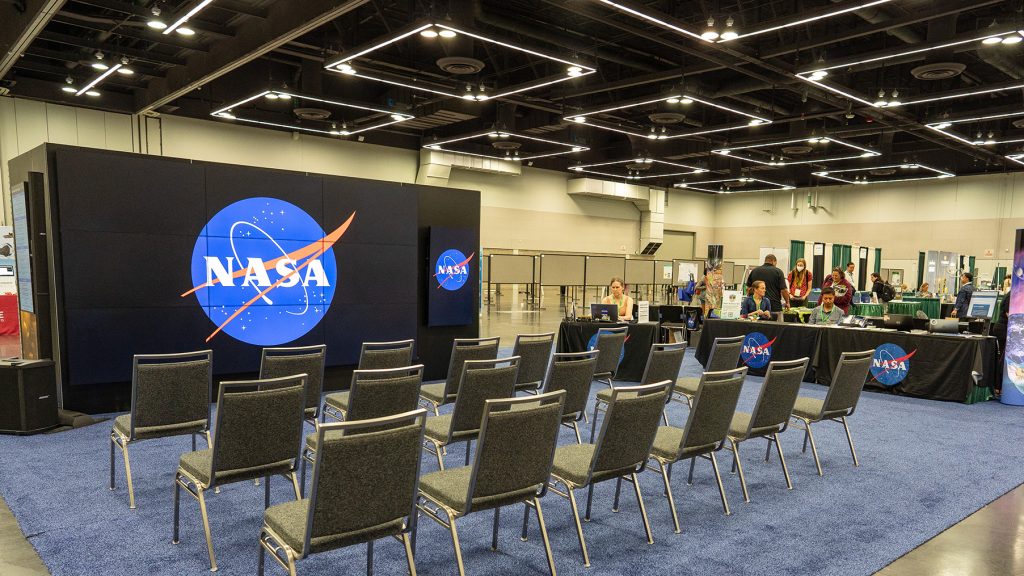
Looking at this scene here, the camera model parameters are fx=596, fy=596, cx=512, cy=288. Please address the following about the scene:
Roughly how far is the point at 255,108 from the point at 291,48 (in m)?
3.59

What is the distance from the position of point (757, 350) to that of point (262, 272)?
20.8 ft

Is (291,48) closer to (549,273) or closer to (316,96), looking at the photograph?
(316,96)

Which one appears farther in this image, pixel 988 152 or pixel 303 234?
pixel 988 152

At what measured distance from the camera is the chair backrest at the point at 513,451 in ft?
7.99

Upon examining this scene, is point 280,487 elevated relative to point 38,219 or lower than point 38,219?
lower

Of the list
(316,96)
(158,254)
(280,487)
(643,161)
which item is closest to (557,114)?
(643,161)

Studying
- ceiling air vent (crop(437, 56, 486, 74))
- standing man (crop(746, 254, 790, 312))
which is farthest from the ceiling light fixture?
standing man (crop(746, 254, 790, 312))

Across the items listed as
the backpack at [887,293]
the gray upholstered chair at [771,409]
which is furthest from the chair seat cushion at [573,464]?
the backpack at [887,293]

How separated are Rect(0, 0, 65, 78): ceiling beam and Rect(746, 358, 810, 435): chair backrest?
702 cm

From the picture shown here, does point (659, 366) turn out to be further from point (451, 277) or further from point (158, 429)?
point (451, 277)

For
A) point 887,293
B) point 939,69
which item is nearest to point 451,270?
point 939,69

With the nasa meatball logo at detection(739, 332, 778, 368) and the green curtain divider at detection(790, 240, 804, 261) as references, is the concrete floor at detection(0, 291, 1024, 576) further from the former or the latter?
the green curtain divider at detection(790, 240, 804, 261)

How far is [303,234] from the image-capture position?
6.78 meters

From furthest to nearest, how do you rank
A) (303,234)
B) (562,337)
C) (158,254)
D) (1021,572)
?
(562,337) < (303,234) < (158,254) < (1021,572)
